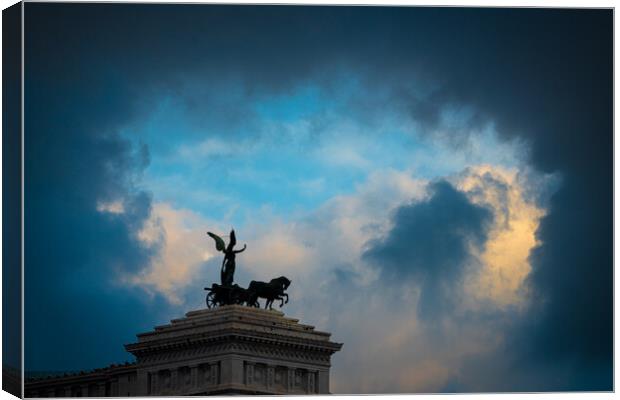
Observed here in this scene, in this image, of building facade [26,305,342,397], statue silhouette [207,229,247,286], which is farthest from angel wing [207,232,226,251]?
building facade [26,305,342,397]

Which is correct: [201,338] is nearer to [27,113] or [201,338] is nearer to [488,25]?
[27,113]

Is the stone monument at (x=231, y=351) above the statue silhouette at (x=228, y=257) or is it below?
below

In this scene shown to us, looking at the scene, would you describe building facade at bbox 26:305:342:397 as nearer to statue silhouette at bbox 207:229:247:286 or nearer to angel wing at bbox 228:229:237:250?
statue silhouette at bbox 207:229:247:286

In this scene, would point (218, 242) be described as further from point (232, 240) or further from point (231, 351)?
point (231, 351)

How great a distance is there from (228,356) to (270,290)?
3.45 metres

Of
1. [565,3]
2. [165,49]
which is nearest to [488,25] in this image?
[565,3]

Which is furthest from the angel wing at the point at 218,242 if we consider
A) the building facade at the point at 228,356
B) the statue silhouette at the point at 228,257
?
the building facade at the point at 228,356

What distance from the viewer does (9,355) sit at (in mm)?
85938

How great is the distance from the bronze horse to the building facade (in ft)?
2.04

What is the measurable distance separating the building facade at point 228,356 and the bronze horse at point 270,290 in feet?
2.04

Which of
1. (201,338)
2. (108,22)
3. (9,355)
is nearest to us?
(9,355)

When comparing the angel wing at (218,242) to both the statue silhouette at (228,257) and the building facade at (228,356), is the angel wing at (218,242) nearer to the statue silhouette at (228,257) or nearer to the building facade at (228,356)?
the statue silhouette at (228,257)

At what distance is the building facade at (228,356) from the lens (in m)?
108

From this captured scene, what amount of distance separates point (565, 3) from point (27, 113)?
75.5 feet
